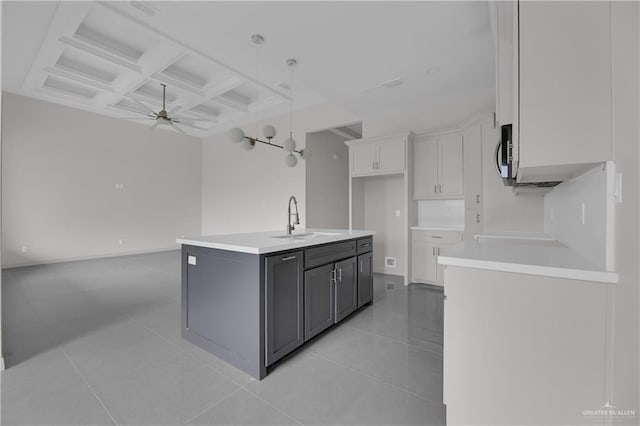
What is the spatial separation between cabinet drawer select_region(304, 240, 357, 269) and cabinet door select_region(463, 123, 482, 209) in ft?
6.09

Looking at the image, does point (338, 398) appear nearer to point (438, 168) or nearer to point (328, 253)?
point (328, 253)

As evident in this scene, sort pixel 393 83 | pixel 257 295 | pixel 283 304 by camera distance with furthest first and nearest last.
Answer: pixel 393 83 → pixel 283 304 → pixel 257 295

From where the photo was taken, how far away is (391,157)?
4473 mm

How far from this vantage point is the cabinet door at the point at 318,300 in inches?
90.4

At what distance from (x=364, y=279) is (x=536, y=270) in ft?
7.18

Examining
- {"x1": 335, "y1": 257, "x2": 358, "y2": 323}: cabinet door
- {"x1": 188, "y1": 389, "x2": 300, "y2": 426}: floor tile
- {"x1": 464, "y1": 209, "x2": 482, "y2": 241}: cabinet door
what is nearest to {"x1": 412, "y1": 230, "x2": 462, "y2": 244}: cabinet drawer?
{"x1": 464, "y1": 209, "x2": 482, "y2": 241}: cabinet door

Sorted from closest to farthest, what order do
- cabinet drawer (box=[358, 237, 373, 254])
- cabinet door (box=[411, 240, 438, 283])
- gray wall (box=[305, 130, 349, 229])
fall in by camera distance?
cabinet drawer (box=[358, 237, 373, 254])
cabinet door (box=[411, 240, 438, 283])
gray wall (box=[305, 130, 349, 229])

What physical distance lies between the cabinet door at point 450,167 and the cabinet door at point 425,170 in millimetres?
74

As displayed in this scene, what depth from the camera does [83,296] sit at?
3660 mm

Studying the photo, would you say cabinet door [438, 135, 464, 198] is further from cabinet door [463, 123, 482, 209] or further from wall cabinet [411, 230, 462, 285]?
wall cabinet [411, 230, 462, 285]

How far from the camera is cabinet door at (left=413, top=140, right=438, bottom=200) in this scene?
423 centimetres

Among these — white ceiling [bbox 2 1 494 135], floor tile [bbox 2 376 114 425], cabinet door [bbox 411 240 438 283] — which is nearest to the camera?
floor tile [bbox 2 376 114 425]

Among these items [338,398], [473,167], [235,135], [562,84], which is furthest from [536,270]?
[473,167]

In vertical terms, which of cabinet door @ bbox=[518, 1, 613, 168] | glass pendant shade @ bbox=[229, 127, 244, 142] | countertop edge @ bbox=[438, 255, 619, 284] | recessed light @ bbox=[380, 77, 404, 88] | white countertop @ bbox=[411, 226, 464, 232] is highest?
recessed light @ bbox=[380, 77, 404, 88]
